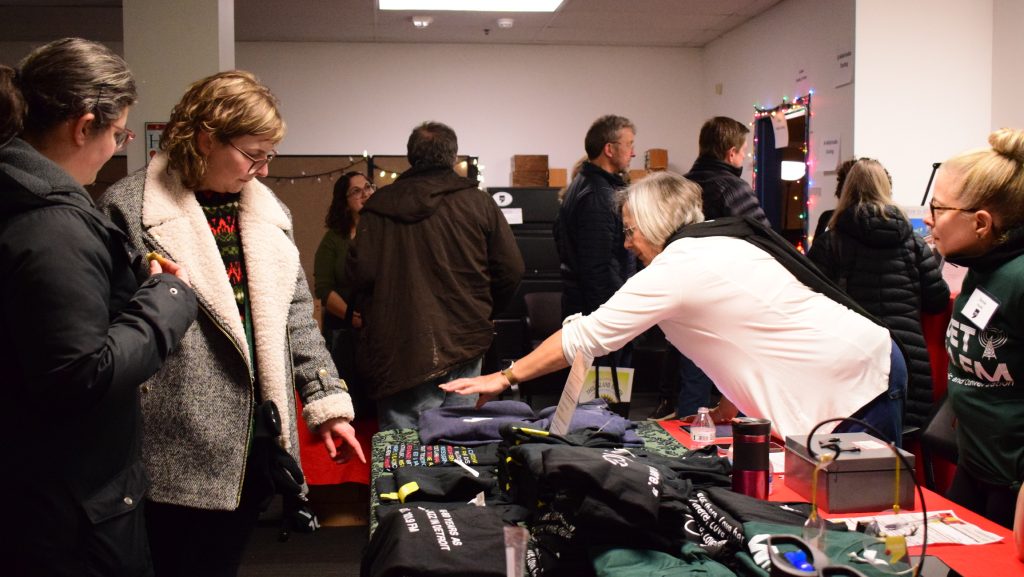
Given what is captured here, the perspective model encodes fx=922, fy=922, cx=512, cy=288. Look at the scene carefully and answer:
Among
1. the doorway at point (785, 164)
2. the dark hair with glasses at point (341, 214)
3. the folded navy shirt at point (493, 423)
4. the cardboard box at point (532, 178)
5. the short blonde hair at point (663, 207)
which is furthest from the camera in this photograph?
the cardboard box at point (532, 178)

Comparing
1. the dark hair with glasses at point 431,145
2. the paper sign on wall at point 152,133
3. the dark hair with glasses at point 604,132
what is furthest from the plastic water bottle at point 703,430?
the paper sign on wall at point 152,133

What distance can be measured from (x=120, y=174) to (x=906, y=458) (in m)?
7.31

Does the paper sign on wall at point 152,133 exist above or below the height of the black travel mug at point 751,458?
above

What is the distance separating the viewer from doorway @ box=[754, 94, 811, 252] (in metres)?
6.78

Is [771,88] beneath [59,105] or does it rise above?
above

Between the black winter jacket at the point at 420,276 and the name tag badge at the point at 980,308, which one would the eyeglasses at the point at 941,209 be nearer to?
the name tag badge at the point at 980,308

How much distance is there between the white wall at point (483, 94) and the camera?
353 inches

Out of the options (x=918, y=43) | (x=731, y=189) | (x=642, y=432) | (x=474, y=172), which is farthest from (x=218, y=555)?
(x=474, y=172)

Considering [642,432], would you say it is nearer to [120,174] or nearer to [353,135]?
[120,174]

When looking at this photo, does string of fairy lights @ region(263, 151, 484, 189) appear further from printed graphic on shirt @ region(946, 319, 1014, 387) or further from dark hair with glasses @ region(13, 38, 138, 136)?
dark hair with glasses @ region(13, 38, 138, 136)

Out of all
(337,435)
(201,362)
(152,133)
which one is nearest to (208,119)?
(201,362)

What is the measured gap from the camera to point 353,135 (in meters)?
9.05

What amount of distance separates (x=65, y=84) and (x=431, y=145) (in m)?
2.18

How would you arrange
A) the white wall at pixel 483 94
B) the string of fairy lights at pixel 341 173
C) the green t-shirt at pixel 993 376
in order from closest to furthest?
the green t-shirt at pixel 993 376, the string of fairy lights at pixel 341 173, the white wall at pixel 483 94
